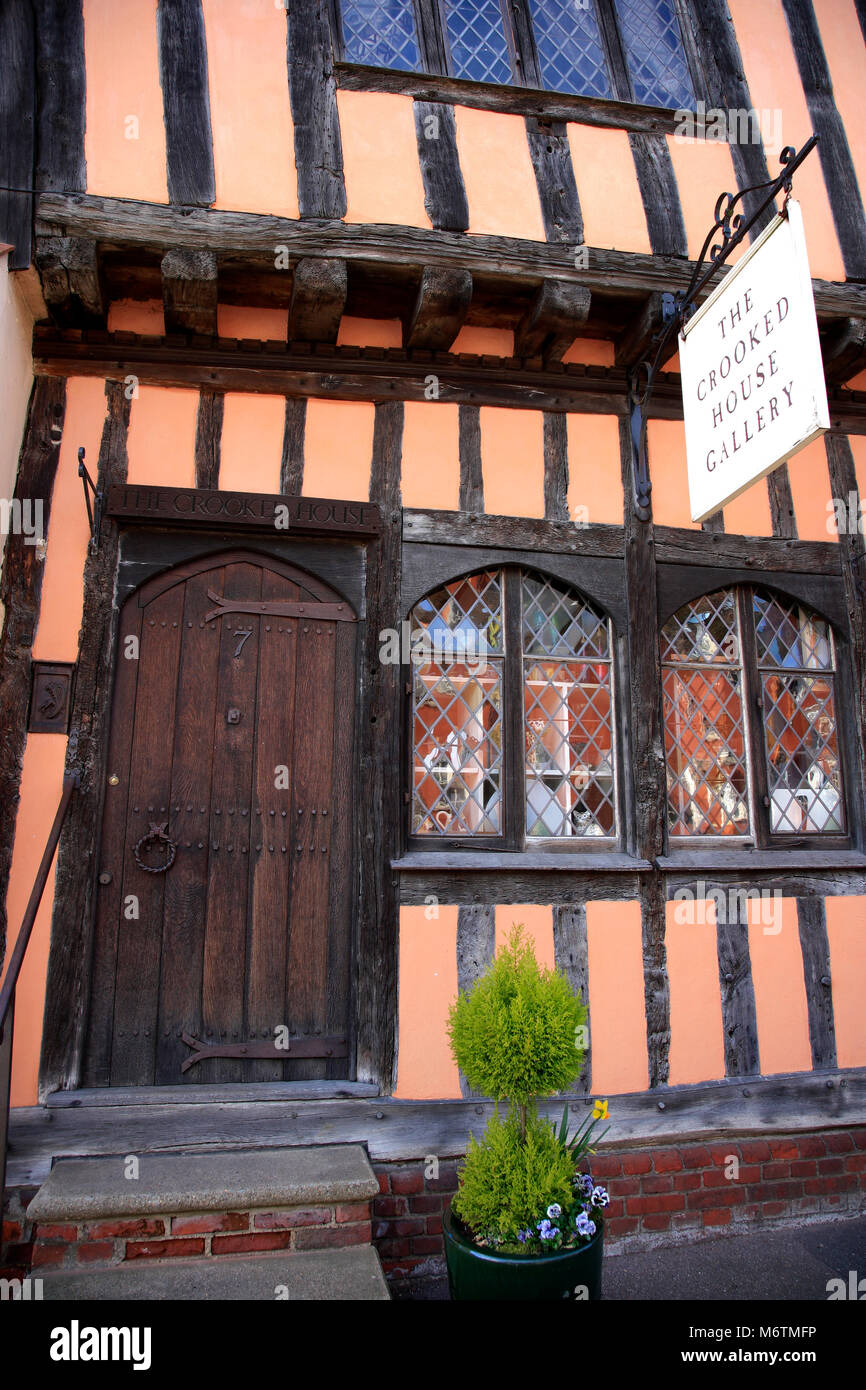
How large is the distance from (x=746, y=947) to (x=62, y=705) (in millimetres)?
3394

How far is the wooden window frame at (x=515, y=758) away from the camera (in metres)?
4.17

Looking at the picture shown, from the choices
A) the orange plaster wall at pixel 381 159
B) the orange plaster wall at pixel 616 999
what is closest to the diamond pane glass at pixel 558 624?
the orange plaster wall at pixel 616 999

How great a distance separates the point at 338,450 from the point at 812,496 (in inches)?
103

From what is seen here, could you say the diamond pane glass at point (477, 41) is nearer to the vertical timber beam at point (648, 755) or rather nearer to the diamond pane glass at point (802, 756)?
the vertical timber beam at point (648, 755)

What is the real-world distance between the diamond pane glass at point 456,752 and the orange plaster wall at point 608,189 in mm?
2337

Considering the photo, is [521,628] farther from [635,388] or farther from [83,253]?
[83,253]

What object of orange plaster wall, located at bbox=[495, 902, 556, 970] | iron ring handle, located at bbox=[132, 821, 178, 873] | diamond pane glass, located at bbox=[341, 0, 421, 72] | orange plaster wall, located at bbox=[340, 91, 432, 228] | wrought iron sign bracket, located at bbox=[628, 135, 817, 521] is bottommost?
orange plaster wall, located at bbox=[495, 902, 556, 970]

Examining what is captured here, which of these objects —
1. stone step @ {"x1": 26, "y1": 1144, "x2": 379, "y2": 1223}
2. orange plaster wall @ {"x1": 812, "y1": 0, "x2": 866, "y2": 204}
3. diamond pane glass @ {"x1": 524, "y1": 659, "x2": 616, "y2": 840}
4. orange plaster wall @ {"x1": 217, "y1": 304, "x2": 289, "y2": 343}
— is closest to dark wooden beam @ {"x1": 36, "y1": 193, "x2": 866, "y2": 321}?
orange plaster wall @ {"x1": 217, "y1": 304, "x2": 289, "y2": 343}

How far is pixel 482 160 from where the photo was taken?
175 inches

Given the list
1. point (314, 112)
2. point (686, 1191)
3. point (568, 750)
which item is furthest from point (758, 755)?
point (314, 112)

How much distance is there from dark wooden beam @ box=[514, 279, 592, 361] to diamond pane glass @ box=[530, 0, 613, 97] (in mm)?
1402

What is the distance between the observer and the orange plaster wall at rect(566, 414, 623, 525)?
4.54m

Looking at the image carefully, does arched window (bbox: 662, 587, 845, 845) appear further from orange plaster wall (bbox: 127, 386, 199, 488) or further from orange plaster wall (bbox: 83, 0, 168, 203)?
orange plaster wall (bbox: 83, 0, 168, 203)
